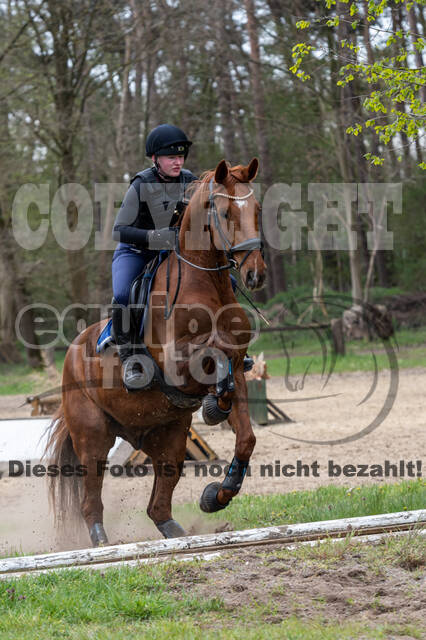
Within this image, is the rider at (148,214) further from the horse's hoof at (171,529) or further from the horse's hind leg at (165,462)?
the horse's hoof at (171,529)

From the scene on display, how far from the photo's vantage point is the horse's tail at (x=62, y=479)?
620cm

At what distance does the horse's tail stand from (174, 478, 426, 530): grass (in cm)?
100

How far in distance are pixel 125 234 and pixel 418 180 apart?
23.3 metres

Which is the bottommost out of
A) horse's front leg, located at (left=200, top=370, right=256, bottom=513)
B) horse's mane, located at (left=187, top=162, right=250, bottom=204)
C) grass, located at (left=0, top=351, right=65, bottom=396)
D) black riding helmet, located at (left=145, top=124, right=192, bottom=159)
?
grass, located at (left=0, top=351, right=65, bottom=396)

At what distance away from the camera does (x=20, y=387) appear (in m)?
18.7

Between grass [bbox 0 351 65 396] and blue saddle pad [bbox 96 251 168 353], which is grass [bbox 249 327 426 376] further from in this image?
blue saddle pad [bbox 96 251 168 353]

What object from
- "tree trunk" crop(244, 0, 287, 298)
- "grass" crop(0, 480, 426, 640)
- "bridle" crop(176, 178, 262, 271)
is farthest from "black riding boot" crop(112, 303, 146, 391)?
"tree trunk" crop(244, 0, 287, 298)

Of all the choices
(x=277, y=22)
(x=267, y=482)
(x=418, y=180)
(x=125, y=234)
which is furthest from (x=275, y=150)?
(x=125, y=234)

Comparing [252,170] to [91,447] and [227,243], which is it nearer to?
[227,243]

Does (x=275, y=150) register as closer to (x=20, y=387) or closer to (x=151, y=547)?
(x=20, y=387)

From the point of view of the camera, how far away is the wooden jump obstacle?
13.1 ft

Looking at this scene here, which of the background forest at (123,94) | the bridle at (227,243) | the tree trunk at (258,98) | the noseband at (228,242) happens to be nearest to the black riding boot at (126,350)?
the bridle at (227,243)

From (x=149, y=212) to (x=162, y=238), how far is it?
36 cm

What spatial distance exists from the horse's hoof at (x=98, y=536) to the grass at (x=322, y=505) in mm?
1015
